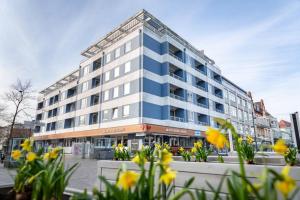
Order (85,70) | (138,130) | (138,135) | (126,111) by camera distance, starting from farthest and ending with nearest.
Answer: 1. (85,70)
2. (126,111)
3. (138,135)
4. (138,130)

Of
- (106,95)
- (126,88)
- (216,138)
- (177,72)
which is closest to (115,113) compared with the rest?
(106,95)

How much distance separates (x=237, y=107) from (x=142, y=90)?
96.6 ft

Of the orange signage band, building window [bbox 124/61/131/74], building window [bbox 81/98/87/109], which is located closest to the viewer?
the orange signage band

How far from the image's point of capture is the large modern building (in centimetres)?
2328

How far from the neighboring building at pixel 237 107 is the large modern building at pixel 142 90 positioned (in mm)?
5735

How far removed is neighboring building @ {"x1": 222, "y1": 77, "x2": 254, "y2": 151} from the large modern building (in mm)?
5735

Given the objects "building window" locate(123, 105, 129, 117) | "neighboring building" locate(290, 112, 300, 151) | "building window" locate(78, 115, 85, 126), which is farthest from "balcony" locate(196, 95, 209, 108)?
"neighboring building" locate(290, 112, 300, 151)

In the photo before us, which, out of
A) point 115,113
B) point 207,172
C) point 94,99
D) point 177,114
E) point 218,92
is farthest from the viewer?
point 218,92

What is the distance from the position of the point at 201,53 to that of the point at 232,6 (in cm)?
2879

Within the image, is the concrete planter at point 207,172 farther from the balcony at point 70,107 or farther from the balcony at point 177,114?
the balcony at point 70,107

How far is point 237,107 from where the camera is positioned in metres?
44.3

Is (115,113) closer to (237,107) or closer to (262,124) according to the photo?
(237,107)

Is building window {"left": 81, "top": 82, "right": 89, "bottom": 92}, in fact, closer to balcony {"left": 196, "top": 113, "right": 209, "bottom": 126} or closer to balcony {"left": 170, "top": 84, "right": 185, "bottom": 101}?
balcony {"left": 170, "top": 84, "right": 185, "bottom": 101}

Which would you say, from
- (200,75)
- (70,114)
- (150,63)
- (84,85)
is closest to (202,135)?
(200,75)
